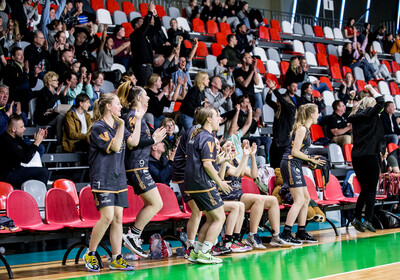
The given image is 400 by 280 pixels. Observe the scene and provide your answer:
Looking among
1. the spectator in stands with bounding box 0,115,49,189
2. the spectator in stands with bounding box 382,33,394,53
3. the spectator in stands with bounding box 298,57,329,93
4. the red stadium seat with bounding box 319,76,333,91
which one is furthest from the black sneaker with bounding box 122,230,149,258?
the spectator in stands with bounding box 382,33,394,53

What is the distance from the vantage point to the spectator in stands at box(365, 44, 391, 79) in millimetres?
16812

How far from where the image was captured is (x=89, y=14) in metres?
12.7

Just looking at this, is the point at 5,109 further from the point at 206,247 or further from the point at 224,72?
the point at 224,72

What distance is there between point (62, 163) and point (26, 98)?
1260 mm

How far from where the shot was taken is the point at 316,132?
12.2 metres

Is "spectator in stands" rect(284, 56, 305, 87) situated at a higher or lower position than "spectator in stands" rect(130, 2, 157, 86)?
lower

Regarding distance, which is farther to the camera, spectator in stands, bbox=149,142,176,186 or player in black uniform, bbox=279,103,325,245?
spectator in stands, bbox=149,142,176,186

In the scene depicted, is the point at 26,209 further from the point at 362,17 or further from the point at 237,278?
the point at 362,17

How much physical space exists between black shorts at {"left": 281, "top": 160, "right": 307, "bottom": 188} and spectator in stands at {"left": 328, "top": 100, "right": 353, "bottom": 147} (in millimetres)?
4944

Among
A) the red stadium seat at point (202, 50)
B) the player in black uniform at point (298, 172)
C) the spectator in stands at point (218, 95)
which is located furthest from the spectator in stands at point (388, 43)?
the player in black uniform at point (298, 172)

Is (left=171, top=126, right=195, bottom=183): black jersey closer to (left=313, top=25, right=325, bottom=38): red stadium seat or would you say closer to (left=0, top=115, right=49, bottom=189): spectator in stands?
(left=0, top=115, right=49, bottom=189): spectator in stands

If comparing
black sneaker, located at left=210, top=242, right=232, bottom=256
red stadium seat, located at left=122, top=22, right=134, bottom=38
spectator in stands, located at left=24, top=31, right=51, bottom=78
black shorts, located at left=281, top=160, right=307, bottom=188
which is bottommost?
black sneaker, located at left=210, top=242, right=232, bottom=256

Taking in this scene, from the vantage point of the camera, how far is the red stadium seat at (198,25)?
15.0 meters

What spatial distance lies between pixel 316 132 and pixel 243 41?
331 centimetres
